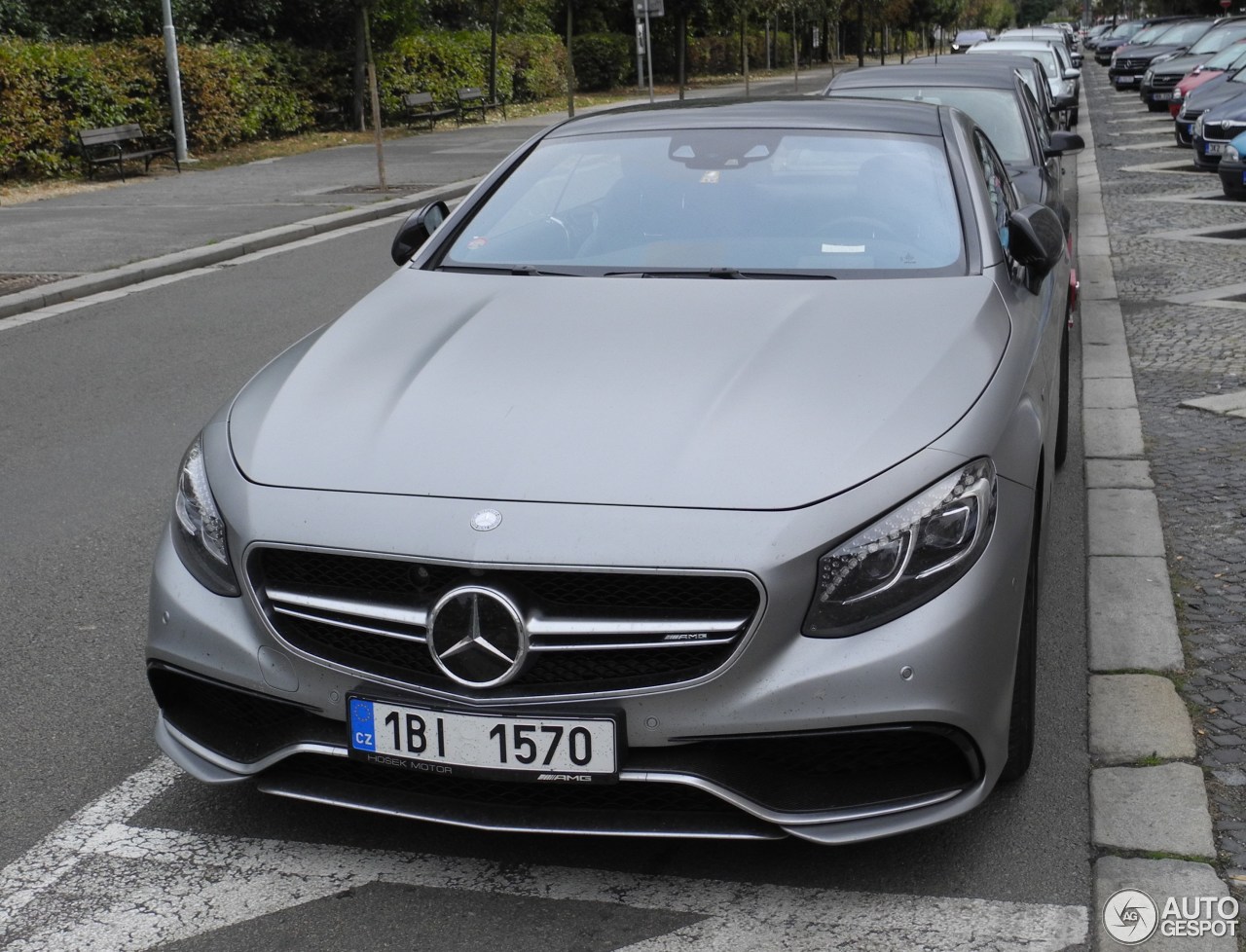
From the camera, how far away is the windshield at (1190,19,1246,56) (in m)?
30.4

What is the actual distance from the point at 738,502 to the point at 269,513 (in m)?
0.94

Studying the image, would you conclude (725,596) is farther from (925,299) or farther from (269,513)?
(925,299)

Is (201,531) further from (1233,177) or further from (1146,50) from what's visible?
(1146,50)

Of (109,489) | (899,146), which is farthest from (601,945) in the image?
(109,489)

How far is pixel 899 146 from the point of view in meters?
4.65

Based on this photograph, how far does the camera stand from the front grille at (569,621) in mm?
2826

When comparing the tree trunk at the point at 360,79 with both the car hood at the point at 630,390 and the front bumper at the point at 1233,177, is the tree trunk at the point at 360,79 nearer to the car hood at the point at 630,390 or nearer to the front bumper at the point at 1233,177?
the front bumper at the point at 1233,177

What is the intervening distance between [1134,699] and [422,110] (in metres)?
29.8

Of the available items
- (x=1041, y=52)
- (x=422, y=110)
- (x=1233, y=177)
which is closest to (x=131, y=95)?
(x=422, y=110)

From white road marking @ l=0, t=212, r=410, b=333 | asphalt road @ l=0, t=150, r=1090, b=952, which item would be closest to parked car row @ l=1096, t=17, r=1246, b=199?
white road marking @ l=0, t=212, r=410, b=333

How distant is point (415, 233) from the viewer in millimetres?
5004

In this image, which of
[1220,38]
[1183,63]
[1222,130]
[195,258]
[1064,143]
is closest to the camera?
[1064,143]

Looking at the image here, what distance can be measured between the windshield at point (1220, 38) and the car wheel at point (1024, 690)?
3014 centimetres

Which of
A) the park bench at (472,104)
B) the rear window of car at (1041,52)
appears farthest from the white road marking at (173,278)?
the park bench at (472,104)
